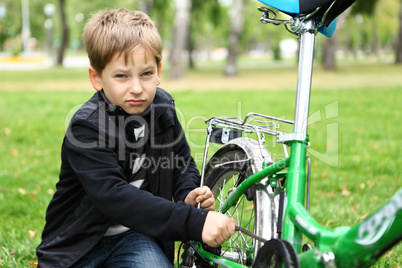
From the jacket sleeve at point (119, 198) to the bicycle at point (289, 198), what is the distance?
244mm

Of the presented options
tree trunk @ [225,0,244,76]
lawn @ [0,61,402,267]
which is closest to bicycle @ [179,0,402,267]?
lawn @ [0,61,402,267]

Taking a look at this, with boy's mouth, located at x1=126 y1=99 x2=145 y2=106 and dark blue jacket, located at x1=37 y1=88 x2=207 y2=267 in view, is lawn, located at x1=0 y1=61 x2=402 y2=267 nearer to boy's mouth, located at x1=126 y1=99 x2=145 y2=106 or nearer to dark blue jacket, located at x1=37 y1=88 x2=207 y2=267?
dark blue jacket, located at x1=37 y1=88 x2=207 y2=267

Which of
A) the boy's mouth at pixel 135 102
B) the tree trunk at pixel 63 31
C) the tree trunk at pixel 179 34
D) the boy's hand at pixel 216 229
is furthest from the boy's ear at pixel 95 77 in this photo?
the tree trunk at pixel 63 31

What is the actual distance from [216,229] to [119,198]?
39cm

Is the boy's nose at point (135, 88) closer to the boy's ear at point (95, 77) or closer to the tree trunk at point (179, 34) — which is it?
the boy's ear at point (95, 77)

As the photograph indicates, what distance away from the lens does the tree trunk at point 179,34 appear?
1417 cm

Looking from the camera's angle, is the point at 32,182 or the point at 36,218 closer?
the point at 36,218

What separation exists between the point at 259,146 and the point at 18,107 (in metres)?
7.23

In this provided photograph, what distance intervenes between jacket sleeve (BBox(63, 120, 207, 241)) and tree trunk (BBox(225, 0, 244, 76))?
15.5 metres

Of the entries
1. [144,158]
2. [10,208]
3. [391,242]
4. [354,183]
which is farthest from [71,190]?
[354,183]

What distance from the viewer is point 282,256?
1.42 metres

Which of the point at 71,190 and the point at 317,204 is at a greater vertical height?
the point at 71,190

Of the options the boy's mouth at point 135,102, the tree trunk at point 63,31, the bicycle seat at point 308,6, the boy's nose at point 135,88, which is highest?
the tree trunk at point 63,31

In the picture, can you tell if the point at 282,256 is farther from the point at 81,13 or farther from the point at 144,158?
the point at 81,13
